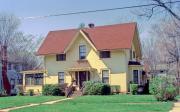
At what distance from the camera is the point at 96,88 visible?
1453 inches

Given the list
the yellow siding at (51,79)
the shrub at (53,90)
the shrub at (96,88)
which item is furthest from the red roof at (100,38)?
the shrub at (53,90)

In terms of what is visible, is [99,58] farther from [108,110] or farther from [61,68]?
[108,110]

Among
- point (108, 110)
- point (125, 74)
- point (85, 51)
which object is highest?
point (85, 51)

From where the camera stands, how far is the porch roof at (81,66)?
136 ft

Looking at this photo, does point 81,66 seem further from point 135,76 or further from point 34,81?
point 34,81

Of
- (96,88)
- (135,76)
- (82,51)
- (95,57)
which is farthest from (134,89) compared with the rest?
(82,51)

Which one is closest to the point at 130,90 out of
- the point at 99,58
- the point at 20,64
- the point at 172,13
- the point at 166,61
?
the point at 99,58

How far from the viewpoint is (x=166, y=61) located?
55.2 m

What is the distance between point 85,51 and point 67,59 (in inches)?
97.3

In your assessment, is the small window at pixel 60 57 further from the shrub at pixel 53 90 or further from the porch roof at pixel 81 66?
the shrub at pixel 53 90

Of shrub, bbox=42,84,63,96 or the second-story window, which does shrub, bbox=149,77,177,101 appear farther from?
the second-story window

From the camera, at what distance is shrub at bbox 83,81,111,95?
36.9 m

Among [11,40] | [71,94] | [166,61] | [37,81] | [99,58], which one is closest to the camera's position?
[71,94]

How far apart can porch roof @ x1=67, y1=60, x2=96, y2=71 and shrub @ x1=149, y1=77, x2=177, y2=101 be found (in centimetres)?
1482
